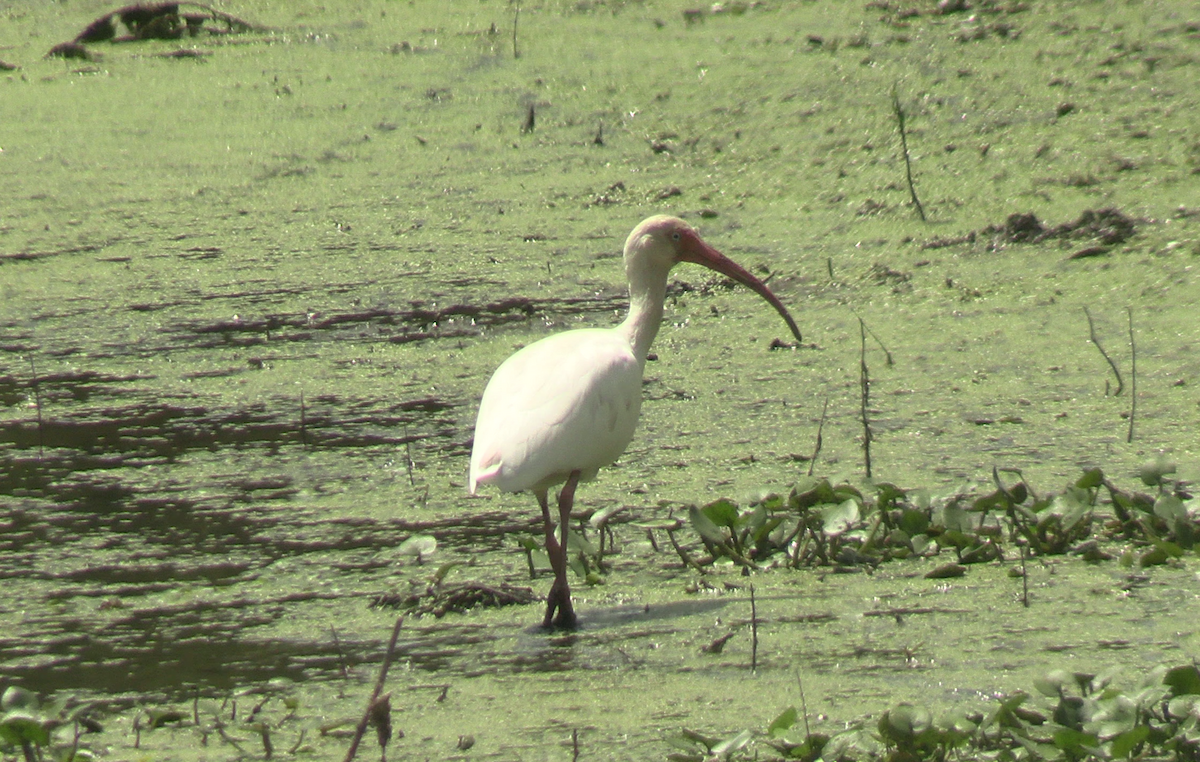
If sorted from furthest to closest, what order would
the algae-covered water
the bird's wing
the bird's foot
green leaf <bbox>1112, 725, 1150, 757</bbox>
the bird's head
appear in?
the bird's head → the bird's wing → the bird's foot → the algae-covered water → green leaf <bbox>1112, 725, 1150, 757</bbox>

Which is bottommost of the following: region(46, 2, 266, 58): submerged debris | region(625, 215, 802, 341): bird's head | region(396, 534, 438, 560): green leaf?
region(396, 534, 438, 560): green leaf

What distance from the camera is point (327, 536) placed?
4082mm

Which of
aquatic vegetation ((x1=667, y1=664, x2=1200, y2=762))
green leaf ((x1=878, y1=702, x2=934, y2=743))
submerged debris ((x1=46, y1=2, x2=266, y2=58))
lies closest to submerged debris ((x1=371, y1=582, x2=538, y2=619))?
aquatic vegetation ((x1=667, y1=664, x2=1200, y2=762))

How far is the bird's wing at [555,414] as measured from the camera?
355 centimetres

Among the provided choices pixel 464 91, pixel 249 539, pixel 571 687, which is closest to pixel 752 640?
pixel 571 687

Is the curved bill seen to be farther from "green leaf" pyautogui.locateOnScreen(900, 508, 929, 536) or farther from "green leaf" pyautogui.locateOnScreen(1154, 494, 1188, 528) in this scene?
"green leaf" pyautogui.locateOnScreen(1154, 494, 1188, 528)

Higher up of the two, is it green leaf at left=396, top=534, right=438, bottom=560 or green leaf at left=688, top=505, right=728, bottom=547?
green leaf at left=688, top=505, right=728, bottom=547

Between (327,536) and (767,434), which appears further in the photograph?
(767,434)

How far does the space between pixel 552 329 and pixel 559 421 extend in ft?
6.67

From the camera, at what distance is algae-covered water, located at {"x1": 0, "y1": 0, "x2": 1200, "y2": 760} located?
329 cm

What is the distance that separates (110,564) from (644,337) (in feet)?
4.10

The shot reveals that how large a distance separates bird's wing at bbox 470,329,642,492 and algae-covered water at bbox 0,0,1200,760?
277 mm

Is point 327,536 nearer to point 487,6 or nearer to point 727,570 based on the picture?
point 727,570

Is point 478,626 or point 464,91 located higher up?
point 464,91
